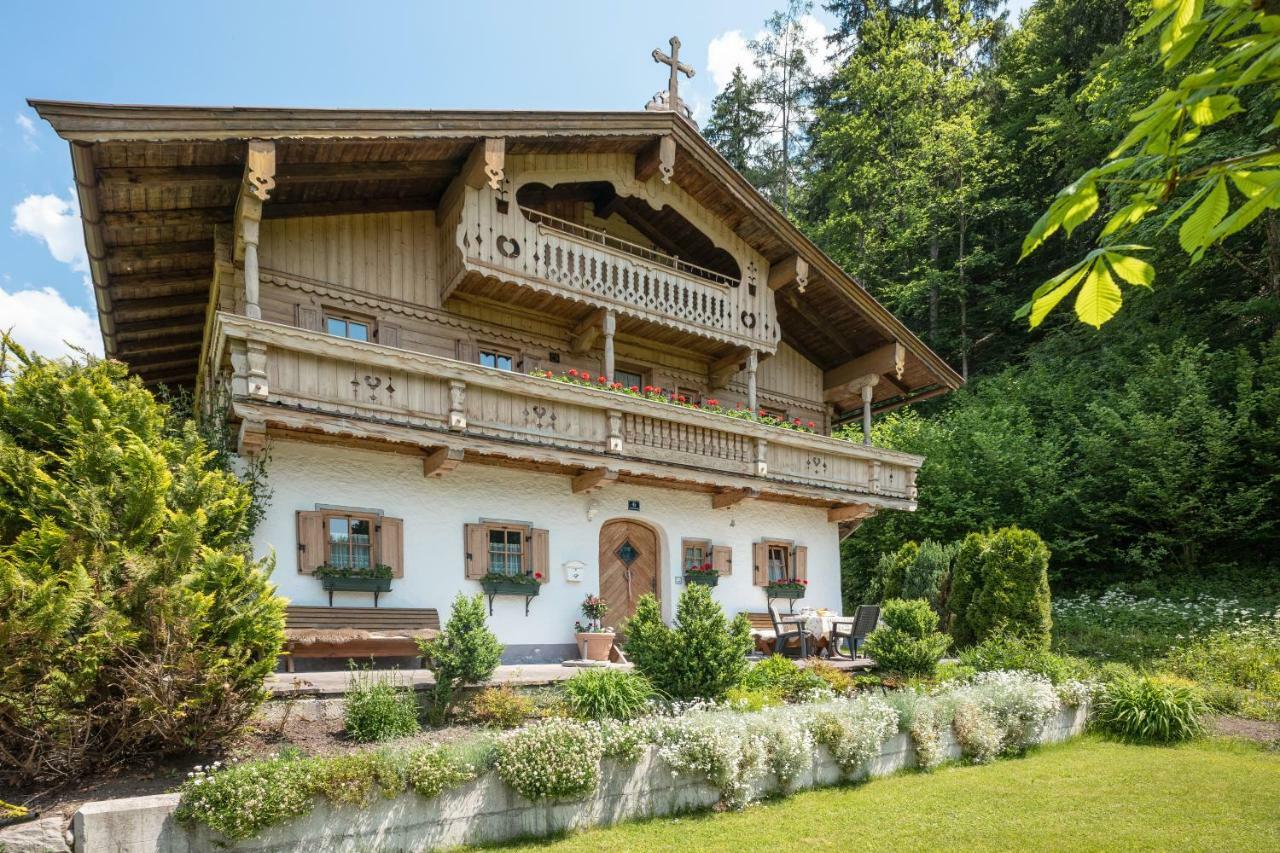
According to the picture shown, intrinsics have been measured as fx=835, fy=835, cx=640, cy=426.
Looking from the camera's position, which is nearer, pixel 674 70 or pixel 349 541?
pixel 349 541

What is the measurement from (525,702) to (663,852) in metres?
2.64

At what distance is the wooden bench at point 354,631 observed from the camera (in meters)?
10.5

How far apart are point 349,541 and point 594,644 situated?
412 cm

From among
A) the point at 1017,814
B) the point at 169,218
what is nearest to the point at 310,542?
the point at 169,218

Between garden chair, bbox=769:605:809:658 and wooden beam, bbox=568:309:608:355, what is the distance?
5854mm

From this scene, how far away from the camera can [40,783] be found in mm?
6793

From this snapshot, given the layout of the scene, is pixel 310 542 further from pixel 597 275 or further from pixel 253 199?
pixel 597 275

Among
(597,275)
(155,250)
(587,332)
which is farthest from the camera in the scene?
(587,332)

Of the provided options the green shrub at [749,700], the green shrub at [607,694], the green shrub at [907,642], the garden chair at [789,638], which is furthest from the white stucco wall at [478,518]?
the green shrub at [749,700]

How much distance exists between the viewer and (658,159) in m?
15.1

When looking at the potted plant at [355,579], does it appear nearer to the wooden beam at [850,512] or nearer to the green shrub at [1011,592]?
the wooden beam at [850,512]

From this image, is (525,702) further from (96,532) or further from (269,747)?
(96,532)

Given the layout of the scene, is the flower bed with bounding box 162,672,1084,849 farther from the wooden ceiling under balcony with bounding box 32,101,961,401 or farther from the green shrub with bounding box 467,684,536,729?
the wooden ceiling under balcony with bounding box 32,101,961,401

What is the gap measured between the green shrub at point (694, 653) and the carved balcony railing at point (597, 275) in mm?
6095
